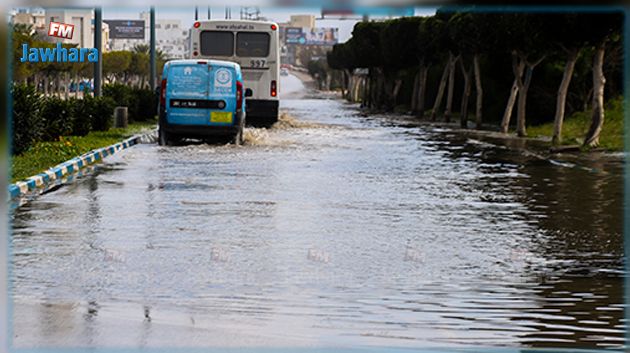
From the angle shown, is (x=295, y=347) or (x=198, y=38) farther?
(x=198, y=38)

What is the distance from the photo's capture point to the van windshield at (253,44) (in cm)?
4106

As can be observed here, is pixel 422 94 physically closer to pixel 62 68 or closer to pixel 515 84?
pixel 515 84

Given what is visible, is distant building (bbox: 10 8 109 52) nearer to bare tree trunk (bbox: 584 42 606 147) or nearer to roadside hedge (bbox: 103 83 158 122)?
roadside hedge (bbox: 103 83 158 122)

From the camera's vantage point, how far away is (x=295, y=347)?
8141 millimetres

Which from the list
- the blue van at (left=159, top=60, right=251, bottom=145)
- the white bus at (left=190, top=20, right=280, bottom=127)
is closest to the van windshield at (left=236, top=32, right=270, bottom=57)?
the white bus at (left=190, top=20, right=280, bottom=127)

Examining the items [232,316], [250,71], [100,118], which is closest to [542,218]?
[232,316]

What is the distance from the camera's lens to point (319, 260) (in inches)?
484

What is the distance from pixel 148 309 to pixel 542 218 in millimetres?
8023

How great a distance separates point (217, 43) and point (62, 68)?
6203 cm

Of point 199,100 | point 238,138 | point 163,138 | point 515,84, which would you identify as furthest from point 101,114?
point 515,84

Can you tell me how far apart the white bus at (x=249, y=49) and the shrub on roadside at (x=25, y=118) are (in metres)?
14.0

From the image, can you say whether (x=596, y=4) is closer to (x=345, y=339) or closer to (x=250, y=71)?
(x=345, y=339)

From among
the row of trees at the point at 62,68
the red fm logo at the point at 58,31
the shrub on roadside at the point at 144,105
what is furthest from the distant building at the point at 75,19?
the shrub on roadside at the point at 144,105

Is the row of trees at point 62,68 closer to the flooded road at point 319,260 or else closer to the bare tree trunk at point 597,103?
the bare tree trunk at point 597,103
